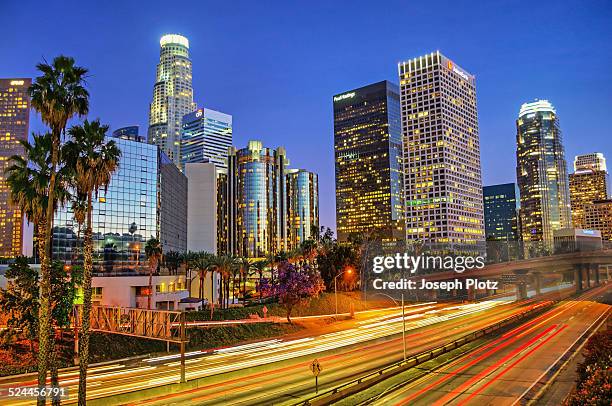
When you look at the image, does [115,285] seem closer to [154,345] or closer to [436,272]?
[154,345]

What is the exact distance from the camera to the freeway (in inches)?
1308

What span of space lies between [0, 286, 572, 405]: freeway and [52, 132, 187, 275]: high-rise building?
50502 mm

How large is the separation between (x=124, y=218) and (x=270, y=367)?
228ft

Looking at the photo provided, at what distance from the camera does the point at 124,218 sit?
100 meters

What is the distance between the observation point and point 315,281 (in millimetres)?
78688

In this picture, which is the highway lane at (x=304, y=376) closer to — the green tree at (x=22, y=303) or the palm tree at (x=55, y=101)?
the palm tree at (x=55, y=101)

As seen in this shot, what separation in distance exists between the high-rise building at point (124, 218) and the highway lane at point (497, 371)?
7128 centimetres

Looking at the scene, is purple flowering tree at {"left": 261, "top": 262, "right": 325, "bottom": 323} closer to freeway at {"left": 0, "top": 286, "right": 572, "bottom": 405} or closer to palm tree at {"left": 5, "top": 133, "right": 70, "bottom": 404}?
freeway at {"left": 0, "top": 286, "right": 572, "bottom": 405}

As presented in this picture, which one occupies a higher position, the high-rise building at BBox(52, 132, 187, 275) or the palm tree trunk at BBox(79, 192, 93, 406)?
the high-rise building at BBox(52, 132, 187, 275)

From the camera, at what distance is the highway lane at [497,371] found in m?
30.8

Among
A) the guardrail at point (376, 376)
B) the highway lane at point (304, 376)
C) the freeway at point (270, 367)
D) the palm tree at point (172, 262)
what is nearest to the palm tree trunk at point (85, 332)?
the freeway at point (270, 367)

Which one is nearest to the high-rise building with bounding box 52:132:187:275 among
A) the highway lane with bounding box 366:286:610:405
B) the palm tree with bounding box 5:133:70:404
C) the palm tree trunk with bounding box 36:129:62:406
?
the palm tree with bounding box 5:133:70:404

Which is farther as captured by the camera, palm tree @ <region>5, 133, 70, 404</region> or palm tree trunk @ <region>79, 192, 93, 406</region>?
palm tree @ <region>5, 133, 70, 404</region>

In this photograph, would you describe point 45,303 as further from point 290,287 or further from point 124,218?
point 124,218
